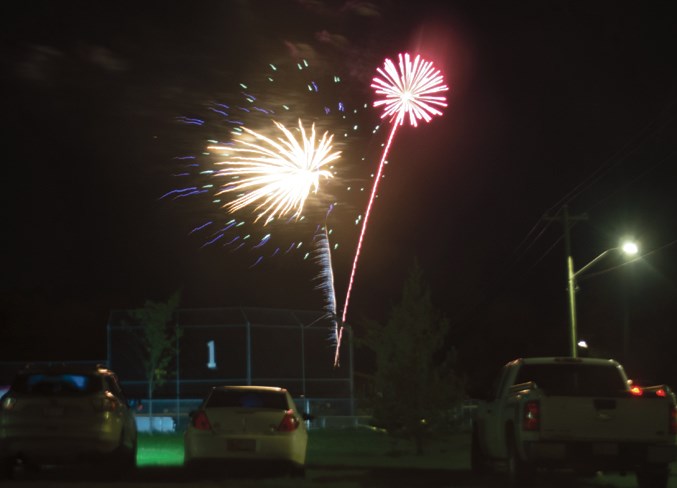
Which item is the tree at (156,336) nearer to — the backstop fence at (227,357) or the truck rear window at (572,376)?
the backstop fence at (227,357)

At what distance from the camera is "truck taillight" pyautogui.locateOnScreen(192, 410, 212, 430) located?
16.5 meters

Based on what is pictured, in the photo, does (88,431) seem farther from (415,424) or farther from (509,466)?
→ (415,424)

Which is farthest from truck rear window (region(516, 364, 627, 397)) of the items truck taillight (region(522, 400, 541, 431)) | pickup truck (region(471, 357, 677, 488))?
truck taillight (region(522, 400, 541, 431))

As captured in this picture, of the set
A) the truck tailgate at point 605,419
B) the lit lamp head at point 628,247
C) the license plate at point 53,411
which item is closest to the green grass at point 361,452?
the license plate at point 53,411

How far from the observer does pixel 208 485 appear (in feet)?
51.3

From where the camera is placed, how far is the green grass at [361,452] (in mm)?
22500

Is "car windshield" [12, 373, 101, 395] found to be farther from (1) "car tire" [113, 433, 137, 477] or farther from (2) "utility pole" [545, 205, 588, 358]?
(2) "utility pole" [545, 205, 588, 358]

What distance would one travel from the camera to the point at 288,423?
54.9ft

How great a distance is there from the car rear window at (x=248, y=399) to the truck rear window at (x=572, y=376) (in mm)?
3706

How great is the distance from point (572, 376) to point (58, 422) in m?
7.85

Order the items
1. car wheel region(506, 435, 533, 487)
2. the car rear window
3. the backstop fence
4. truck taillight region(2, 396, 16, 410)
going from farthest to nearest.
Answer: the backstop fence
the car rear window
truck taillight region(2, 396, 16, 410)
car wheel region(506, 435, 533, 487)

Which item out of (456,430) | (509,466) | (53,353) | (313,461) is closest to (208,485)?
(509,466)

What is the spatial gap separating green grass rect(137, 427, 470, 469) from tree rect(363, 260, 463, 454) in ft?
2.52

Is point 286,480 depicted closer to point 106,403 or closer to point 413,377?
point 106,403
